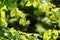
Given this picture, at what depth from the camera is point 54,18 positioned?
1.73 m

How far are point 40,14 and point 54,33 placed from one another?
3.36 meters

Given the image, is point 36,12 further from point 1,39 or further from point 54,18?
point 1,39

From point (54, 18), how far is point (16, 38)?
19.5 inches

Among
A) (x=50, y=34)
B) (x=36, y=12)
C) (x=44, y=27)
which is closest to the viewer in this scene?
(x=50, y=34)

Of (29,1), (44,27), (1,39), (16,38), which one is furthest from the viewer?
(44,27)

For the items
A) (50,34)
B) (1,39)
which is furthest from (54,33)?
(1,39)

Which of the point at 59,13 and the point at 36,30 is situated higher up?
the point at 36,30

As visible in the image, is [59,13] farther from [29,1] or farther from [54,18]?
[29,1]

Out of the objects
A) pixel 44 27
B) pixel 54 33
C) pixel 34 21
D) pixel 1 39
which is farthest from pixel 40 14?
pixel 1 39

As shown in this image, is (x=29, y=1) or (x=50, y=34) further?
(x=50, y=34)

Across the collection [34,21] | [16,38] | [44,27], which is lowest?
[16,38]

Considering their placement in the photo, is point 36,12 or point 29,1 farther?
point 36,12

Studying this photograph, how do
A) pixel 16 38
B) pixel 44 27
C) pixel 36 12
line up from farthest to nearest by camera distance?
pixel 36 12
pixel 44 27
pixel 16 38

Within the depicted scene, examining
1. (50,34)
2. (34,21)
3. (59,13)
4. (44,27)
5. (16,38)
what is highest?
(34,21)
